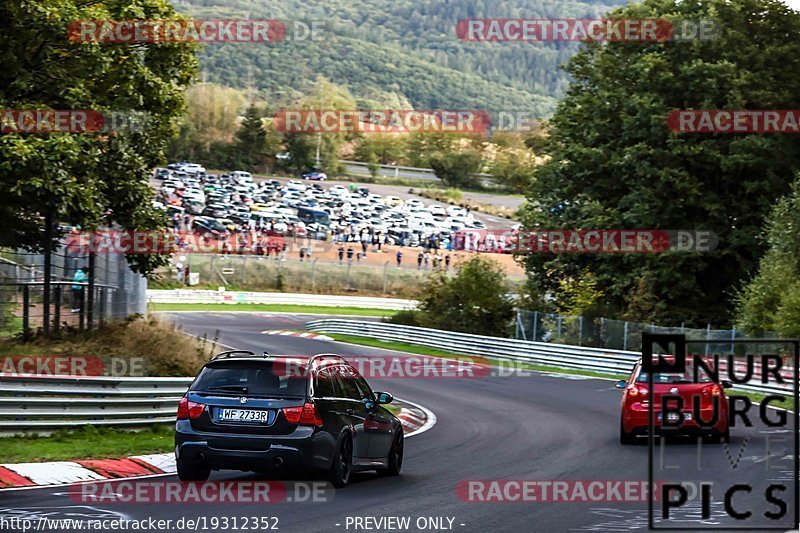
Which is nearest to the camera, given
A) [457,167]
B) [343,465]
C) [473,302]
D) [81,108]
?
[343,465]

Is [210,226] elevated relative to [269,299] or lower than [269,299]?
elevated

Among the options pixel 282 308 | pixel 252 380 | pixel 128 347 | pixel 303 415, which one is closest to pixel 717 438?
pixel 303 415

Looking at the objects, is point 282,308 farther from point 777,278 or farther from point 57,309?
point 57,309

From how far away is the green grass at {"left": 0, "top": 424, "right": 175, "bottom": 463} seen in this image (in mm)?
14461

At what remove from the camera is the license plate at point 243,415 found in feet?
40.4

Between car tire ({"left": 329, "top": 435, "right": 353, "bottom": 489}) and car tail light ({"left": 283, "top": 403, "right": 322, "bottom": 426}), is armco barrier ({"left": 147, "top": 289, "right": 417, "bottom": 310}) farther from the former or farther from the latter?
car tail light ({"left": 283, "top": 403, "right": 322, "bottom": 426})

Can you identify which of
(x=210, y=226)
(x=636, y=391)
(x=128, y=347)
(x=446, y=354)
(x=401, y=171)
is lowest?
(x=446, y=354)

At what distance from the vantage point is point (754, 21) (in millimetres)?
44875

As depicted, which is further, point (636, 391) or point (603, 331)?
point (603, 331)

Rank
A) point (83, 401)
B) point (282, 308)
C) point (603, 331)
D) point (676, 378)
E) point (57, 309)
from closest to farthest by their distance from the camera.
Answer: point (83, 401) < point (676, 378) < point (57, 309) < point (603, 331) < point (282, 308)

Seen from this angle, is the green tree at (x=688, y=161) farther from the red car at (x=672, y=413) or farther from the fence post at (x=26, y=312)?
the fence post at (x=26, y=312)

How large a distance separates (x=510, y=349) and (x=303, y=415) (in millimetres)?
29855

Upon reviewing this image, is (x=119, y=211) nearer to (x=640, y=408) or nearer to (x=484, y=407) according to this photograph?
(x=484, y=407)

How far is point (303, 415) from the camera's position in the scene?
1230 centimetres
